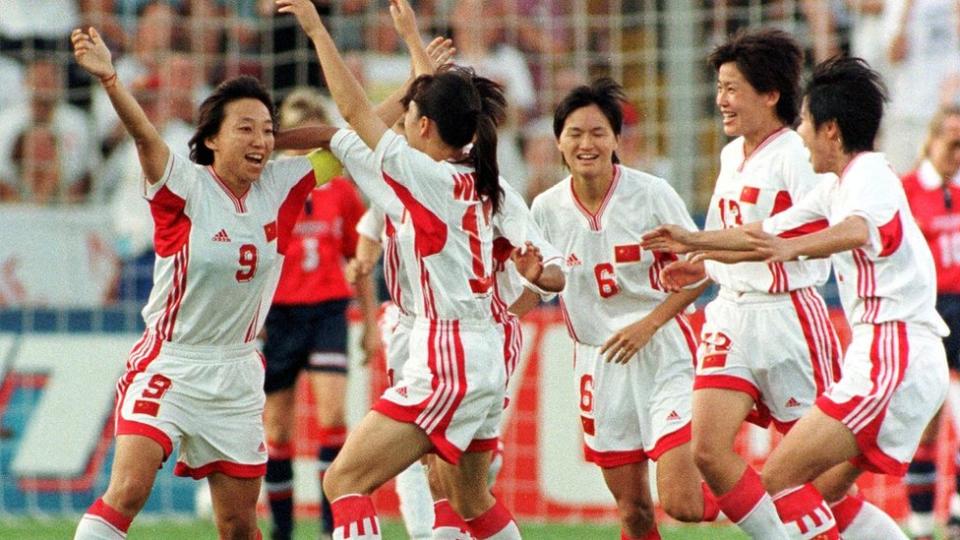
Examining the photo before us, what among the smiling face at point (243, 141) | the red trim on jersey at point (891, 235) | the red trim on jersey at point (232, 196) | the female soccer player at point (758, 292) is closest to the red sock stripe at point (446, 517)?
the female soccer player at point (758, 292)

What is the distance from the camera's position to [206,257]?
6.39m

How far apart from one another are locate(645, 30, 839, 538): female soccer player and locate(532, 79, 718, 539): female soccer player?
18 centimetres

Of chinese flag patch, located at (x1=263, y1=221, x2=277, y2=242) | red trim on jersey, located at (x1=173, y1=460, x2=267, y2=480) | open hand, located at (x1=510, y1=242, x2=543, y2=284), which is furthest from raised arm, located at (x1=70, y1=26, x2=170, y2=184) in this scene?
open hand, located at (x1=510, y1=242, x2=543, y2=284)

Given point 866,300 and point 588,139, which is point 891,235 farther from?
point 588,139

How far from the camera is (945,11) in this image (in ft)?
37.2

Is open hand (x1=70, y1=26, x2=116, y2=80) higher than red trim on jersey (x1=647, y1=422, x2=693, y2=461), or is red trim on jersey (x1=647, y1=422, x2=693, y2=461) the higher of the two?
open hand (x1=70, y1=26, x2=116, y2=80)

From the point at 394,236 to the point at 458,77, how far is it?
0.64 m

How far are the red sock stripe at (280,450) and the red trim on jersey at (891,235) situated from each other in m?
3.88

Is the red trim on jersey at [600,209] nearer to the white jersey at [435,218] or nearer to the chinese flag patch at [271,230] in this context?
the white jersey at [435,218]

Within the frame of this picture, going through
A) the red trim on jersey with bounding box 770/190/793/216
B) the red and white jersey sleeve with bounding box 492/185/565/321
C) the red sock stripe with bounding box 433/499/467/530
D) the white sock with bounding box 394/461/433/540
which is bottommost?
the white sock with bounding box 394/461/433/540

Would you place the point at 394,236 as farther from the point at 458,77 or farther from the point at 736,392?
the point at 736,392

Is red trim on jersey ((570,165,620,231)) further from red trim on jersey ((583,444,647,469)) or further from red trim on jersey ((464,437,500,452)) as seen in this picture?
A: red trim on jersey ((464,437,500,452))

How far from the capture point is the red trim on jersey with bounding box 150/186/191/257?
6371 mm

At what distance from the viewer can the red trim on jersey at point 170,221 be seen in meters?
6.37
